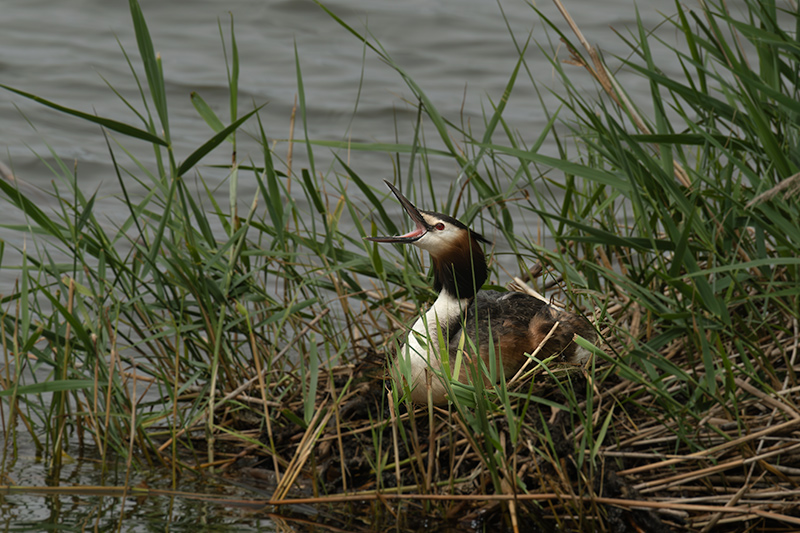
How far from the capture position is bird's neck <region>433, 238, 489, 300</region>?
3.72 m

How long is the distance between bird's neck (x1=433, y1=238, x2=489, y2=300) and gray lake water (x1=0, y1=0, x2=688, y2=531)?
345 cm

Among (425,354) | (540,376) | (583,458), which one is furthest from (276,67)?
(583,458)

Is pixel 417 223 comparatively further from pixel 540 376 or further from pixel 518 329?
pixel 540 376

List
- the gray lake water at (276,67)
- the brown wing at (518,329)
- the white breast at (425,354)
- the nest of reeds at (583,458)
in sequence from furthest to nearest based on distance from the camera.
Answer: the gray lake water at (276,67) < the brown wing at (518,329) < the white breast at (425,354) < the nest of reeds at (583,458)

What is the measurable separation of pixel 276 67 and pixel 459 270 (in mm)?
6056

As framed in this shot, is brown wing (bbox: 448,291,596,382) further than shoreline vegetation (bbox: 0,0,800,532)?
Yes

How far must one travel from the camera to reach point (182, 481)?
133 inches

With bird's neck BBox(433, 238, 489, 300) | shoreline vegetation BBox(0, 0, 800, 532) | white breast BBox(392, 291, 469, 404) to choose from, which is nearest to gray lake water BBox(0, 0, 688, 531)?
shoreline vegetation BBox(0, 0, 800, 532)

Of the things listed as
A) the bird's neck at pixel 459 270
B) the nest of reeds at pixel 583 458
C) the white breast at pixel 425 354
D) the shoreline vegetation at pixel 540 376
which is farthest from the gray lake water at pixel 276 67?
the nest of reeds at pixel 583 458

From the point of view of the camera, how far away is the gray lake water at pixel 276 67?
772cm

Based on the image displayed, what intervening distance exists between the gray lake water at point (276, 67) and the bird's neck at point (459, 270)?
3.45 metres

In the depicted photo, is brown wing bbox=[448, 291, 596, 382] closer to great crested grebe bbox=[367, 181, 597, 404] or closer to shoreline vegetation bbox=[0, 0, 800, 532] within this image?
great crested grebe bbox=[367, 181, 597, 404]

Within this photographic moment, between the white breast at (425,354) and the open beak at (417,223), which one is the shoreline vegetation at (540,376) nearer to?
the white breast at (425,354)

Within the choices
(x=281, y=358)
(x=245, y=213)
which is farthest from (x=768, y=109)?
(x=245, y=213)
